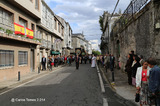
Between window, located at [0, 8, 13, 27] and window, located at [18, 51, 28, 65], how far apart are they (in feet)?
10.3

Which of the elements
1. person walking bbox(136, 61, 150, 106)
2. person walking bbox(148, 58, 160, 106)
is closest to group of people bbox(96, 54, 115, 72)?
person walking bbox(136, 61, 150, 106)

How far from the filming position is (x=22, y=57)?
14445 millimetres

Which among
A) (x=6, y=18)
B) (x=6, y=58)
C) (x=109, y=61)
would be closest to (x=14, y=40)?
(x=6, y=58)

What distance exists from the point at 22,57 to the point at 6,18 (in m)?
4.20

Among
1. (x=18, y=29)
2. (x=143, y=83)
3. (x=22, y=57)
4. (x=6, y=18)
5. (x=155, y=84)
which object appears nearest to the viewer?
(x=155, y=84)

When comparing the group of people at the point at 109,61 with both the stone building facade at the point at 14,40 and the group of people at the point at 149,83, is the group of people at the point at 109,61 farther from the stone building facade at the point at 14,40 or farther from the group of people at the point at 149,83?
the stone building facade at the point at 14,40

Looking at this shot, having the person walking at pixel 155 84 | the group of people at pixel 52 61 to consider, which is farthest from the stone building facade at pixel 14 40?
the person walking at pixel 155 84

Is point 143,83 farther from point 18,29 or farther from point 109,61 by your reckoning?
point 109,61

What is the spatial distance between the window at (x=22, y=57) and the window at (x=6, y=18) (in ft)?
10.3

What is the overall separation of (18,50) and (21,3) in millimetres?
4453

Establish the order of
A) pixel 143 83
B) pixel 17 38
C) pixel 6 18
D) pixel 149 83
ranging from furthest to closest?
1. pixel 6 18
2. pixel 17 38
3. pixel 143 83
4. pixel 149 83

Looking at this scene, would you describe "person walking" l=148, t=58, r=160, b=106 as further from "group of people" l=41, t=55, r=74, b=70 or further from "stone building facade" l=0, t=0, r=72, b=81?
"group of people" l=41, t=55, r=74, b=70

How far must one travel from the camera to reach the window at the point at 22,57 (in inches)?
544

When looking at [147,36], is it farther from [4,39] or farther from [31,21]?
[31,21]
